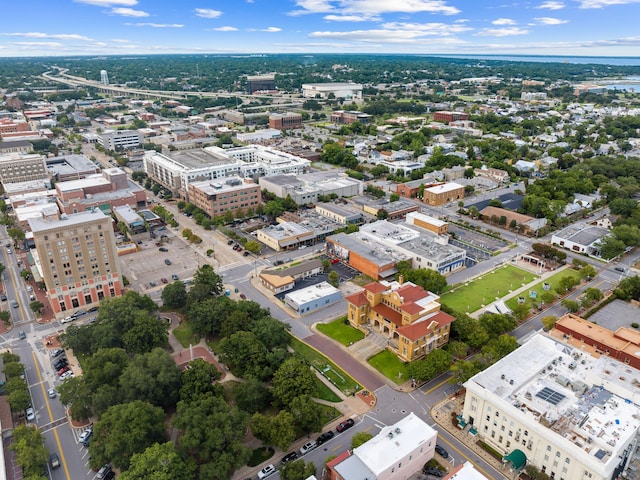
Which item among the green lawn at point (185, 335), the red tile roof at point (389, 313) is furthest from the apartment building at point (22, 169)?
the red tile roof at point (389, 313)

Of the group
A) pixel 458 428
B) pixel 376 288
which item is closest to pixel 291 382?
pixel 458 428

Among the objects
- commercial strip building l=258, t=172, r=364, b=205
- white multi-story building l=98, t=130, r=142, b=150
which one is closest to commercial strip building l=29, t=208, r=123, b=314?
commercial strip building l=258, t=172, r=364, b=205

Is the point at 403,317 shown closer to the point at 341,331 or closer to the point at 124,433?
the point at 341,331

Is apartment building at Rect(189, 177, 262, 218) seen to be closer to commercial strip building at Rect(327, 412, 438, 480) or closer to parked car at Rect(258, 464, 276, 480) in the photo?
parked car at Rect(258, 464, 276, 480)

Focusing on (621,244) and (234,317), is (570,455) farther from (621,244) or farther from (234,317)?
(621,244)

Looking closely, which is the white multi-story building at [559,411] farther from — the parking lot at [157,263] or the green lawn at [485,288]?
the parking lot at [157,263]

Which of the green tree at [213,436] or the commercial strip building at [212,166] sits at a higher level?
the commercial strip building at [212,166]
